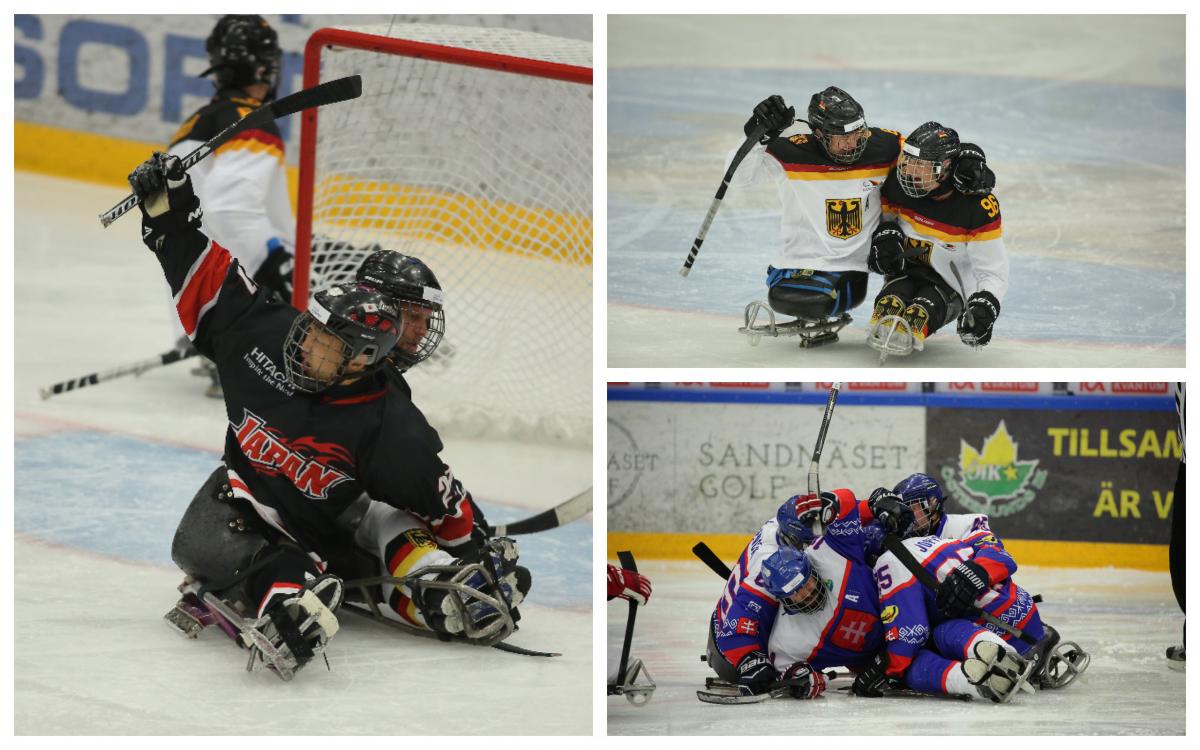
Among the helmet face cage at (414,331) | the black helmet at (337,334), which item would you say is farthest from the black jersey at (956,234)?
the black helmet at (337,334)

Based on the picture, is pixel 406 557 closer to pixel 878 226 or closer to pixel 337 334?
pixel 337 334

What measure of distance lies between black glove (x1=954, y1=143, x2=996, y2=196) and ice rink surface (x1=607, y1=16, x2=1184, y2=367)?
351 millimetres

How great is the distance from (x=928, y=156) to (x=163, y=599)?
63.6 inches

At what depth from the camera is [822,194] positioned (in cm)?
314

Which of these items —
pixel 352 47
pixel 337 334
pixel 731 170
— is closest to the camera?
pixel 337 334

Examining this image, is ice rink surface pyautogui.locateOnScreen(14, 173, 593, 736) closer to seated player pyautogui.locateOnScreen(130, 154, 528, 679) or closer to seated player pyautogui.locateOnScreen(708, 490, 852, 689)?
seated player pyautogui.locateOnScreen(130, 154, 528, 679)

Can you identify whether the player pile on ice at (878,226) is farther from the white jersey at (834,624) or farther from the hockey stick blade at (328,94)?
the hockey stick blade at (328,94)

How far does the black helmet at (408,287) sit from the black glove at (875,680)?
1.02 m

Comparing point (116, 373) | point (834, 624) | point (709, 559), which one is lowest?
point (834, 624)

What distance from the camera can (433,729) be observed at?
252cm

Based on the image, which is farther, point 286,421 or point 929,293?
point 929,293

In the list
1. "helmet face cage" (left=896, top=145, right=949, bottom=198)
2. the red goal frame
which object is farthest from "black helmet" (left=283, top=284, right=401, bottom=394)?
"helmet face cage" (left=896, top=145, right=949, bottom=198)

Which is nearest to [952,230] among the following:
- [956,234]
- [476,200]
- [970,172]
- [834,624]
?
[956,234]

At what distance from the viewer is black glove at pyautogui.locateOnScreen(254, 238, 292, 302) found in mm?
4164
